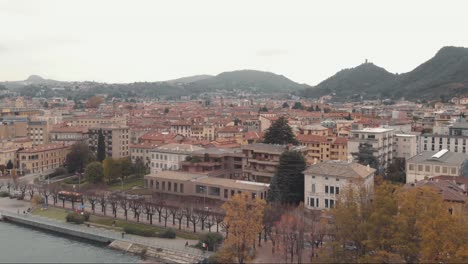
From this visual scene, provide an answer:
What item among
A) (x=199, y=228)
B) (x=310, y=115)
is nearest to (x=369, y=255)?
(x=199, y=228)

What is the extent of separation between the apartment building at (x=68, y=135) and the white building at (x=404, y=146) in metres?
29.9

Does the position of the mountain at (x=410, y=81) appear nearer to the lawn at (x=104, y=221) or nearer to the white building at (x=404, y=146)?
the white building at (x=404, y=146)

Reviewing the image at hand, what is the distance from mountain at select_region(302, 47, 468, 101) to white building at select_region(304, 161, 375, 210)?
80.6m

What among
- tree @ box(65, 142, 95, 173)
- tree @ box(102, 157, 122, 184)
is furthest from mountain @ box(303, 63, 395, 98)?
tree @ box(102, 157, 122, 184)

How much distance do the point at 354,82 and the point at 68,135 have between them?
5168 inches

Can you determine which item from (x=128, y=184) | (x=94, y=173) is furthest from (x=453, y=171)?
(x=94, y=173)

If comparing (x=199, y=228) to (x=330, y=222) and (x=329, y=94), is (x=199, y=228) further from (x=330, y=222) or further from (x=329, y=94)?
(x=329, y=94)

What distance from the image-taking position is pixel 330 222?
21.3 m

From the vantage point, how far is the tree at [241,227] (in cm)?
2080

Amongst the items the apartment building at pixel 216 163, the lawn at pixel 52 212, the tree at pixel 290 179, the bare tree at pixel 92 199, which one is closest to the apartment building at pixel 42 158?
the lawn at pixel 52 212

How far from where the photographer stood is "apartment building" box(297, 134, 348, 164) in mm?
40750

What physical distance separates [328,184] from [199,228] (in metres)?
7.63

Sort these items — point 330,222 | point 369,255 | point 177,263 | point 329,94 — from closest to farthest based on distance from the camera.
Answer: point 369,255, point 330,222, point 177,263, point 329,94

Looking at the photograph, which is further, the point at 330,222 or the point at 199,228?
the point at 199,228
